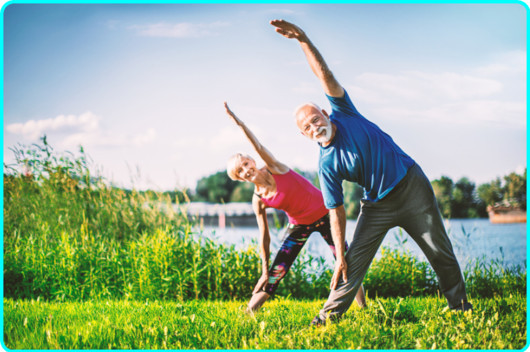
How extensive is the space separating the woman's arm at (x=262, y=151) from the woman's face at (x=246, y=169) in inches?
5.0

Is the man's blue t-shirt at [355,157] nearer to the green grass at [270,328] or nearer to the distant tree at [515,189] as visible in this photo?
the green grass at [270,328]

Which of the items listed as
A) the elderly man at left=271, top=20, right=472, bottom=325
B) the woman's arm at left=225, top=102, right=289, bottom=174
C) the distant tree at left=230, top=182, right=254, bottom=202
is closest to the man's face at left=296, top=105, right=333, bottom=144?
the elderly man at left=271, top=20, right=472, bottom=325

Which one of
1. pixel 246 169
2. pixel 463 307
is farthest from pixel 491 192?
pixel 246 169

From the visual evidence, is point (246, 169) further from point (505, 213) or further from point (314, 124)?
point (505, 213)

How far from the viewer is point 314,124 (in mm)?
3166

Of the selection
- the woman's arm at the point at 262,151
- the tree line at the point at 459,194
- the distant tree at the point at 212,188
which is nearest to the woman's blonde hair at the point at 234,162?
the woman's arm at the point at 262,151

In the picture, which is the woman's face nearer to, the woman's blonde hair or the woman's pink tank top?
the woman's blonde hair

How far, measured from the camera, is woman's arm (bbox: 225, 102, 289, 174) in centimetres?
352

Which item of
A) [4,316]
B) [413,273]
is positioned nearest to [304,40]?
[413,273]

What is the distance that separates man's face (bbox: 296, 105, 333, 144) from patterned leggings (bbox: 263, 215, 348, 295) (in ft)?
2.44

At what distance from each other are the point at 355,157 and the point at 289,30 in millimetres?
911

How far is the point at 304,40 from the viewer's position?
2.97m

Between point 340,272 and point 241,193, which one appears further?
point 241,193

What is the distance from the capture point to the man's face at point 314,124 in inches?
124
